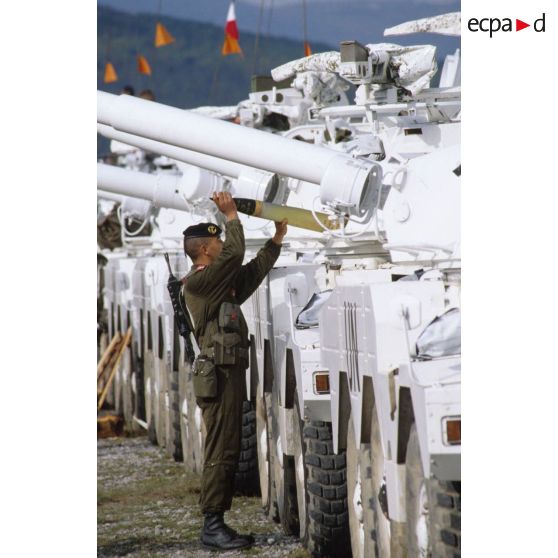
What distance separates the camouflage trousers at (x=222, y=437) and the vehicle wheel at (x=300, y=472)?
485 mm

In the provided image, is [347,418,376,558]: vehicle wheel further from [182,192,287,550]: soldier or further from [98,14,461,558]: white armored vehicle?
[182,192,287,550]: soldier

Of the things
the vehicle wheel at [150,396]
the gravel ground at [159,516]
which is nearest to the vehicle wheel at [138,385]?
the vehicle wheel at [150,396]

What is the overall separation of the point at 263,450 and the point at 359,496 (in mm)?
2676

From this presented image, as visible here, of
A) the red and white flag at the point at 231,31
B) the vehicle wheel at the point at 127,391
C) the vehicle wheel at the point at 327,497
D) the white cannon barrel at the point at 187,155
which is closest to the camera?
the vehicle wheel at the point at 327,497

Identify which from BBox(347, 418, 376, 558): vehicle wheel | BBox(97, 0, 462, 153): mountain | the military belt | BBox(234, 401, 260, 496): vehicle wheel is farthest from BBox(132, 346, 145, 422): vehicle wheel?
BBox(97, 0, 462, 153): mountain

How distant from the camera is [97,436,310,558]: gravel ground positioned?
9797mm

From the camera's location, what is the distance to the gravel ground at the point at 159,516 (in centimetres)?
980

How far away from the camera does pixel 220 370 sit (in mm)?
9531

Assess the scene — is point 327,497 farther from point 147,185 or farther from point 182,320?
point 147,185

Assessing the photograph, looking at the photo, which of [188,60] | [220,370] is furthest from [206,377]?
[188,60]

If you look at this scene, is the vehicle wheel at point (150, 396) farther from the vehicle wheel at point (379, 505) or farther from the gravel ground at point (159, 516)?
the vehicle wheel at point (379, 505)
